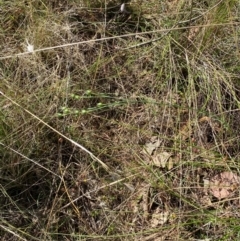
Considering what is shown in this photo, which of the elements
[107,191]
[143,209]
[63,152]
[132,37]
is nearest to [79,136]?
[63,152]

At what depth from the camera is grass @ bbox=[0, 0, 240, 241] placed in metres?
1.92

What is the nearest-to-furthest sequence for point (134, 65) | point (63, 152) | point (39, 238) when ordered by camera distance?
point (39, 238), point (63, 152), point (134, 65)

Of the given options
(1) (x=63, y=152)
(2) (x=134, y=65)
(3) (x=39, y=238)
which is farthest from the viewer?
(2) (x=134, y=65)

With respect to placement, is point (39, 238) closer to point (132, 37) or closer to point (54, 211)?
point (54, 211)

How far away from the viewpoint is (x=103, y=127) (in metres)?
2.07

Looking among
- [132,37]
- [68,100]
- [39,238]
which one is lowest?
[39,238]

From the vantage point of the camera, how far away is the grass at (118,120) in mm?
1918

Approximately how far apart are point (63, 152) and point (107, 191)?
0.24 metres

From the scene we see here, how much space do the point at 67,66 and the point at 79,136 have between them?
0.32m

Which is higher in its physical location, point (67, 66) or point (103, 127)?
point (67, 66)

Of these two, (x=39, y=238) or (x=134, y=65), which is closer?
(x=39, y=238)

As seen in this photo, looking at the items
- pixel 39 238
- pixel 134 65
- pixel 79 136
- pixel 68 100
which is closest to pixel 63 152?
pixel 79 136

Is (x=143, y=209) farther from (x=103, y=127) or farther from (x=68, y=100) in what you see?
(x=68, y=100)

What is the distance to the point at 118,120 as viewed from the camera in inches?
82.3
